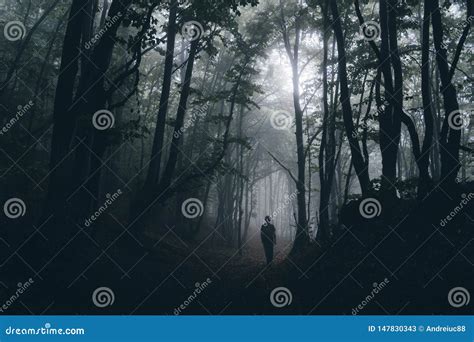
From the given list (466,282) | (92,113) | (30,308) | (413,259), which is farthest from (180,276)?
(466,282)

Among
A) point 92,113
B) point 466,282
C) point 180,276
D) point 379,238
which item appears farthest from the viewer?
point 180,276

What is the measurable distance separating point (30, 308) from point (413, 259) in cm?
844

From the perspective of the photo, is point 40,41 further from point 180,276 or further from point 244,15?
point 180,276

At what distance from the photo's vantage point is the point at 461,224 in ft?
31.4
